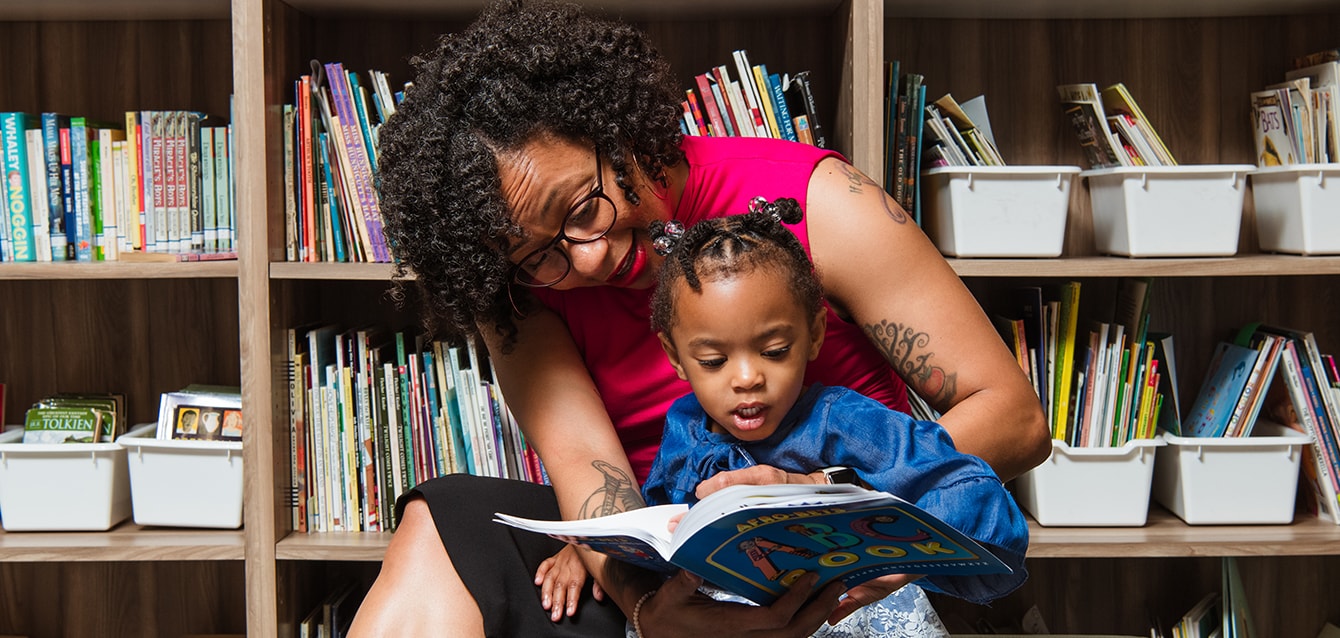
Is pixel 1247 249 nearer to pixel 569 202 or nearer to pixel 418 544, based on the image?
pixel 569 202

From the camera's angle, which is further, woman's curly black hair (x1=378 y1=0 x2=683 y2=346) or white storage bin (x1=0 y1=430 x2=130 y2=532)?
white storage bin (x1=0 y1=430 x2=130 y2=532)

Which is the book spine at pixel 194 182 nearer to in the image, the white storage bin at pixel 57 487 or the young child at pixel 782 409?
the white storage bin at pixel 57 487

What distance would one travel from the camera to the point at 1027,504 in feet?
5.74

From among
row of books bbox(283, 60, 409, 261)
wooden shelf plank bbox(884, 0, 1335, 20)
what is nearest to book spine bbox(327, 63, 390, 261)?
row of books bbox(283, 60, 409, 261)

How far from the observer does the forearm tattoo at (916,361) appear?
1182 mm

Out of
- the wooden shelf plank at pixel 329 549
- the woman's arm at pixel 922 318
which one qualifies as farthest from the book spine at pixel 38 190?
the woman's arm at pixel 922 318

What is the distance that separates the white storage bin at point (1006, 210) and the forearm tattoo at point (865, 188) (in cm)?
40

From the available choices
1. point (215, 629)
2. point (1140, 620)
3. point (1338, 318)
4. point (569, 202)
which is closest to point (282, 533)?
point (215, 629)

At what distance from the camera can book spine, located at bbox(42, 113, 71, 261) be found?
5.57ft

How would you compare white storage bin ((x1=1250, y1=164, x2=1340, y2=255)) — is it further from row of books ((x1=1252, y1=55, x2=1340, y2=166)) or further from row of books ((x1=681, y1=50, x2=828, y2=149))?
row of books ((x1=681, y1=50, x2=828, y2=149))

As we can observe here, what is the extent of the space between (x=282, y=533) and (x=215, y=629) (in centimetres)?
46

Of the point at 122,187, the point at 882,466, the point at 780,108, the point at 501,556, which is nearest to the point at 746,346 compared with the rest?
the point at 882,466

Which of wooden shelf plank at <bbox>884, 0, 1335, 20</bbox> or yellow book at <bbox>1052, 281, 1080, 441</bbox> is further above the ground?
wooden shelf plank at <bbox>884, 0, 1335, 20</bbox>

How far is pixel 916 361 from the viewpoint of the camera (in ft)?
3.90
